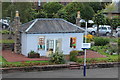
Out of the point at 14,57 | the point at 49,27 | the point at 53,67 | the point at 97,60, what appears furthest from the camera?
the point at 49,27

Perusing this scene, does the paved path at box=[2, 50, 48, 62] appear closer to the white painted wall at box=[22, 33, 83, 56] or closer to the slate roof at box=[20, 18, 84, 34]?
the white painted wall at box=[22, 33, 83, 56]

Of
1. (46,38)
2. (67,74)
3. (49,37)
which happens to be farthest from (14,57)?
(67,74)

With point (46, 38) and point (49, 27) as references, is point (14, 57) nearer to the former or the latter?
point (46, 38)

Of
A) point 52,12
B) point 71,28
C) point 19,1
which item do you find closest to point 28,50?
point 71,28

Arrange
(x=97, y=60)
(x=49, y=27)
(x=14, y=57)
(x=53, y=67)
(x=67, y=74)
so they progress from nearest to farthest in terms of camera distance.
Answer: (x=67, y=74)
(x=53, y=67)
(x=97, y=60)
(x=14, y=57)
(x=49, y=27)

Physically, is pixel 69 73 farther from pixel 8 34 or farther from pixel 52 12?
pixel 52 12

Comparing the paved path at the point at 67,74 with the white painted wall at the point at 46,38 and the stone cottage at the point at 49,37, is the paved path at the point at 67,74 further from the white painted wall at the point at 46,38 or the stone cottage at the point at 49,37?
the white painted wall at the point at 46,38

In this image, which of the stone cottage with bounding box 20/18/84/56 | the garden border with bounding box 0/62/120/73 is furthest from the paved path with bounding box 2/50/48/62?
the garden border with bounding box 0/62/120/73

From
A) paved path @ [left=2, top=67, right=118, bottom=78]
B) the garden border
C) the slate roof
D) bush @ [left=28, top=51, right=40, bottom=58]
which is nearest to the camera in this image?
paved path @ [left=2, top=67, right=118, bottom=78]

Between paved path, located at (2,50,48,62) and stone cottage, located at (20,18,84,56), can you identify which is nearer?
paved path, located at (2,50,48,62)

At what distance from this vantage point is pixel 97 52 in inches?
1029

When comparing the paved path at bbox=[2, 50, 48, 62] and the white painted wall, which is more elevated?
the white painted wall

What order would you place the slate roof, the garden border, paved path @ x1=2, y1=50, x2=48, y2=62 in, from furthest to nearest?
the slate roof → paved path @ x1=2, y1=50, x2=48, y2=62 → the garden border

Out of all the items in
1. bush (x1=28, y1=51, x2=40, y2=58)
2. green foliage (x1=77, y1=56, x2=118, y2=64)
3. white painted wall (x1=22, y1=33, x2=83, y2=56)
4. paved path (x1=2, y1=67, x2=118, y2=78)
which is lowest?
paved path (x1=2, y1=67, x2=118, y2=78)
